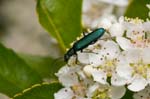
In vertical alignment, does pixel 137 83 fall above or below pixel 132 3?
below

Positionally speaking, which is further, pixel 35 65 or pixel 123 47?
pixel 35 65

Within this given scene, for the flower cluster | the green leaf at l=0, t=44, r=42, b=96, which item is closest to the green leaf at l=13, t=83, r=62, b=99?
the flower cluster

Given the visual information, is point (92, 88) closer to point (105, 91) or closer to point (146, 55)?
point (105, 91)

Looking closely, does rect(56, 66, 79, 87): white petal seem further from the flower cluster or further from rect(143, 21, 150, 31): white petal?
rect(143, 21, 150, 31): white petal

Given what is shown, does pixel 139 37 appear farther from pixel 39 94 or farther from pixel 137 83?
pixel 39 94

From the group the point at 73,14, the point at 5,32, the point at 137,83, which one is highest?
the point at 5,32

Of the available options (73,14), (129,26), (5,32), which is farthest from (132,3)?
(5,32)

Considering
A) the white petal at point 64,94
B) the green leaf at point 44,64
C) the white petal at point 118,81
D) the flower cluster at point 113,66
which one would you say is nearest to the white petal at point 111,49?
the flower cluster at point 113,66

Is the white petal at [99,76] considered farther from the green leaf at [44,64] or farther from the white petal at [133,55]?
the green leaf at [44,64]
